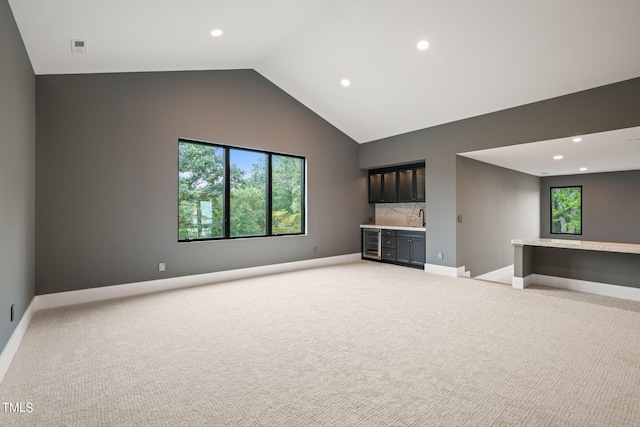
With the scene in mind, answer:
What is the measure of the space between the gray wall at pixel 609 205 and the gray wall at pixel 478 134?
15.4ft

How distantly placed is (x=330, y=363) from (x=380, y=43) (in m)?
4.15

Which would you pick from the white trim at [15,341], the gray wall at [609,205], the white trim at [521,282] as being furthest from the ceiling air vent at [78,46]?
the gray wall at [609,205]

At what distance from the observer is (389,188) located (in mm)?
7219

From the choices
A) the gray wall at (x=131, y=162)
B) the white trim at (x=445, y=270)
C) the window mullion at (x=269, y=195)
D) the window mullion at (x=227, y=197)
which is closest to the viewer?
the gray wall at (x=131, y=162)

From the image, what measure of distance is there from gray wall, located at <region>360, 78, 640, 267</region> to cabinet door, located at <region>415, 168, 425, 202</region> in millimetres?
341

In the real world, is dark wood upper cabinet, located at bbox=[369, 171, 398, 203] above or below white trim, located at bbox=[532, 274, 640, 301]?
above

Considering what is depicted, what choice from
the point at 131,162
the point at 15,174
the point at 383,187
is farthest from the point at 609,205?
the point at 15,174

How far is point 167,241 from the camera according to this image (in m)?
4.77

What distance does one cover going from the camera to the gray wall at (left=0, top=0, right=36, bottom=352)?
2.44 metres

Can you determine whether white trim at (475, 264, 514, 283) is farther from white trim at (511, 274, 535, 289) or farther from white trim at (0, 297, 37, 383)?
white trim at (0, 297, 37, 383)

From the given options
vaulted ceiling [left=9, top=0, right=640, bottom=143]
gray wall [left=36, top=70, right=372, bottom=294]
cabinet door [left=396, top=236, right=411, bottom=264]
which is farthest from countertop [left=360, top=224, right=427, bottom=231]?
vaulted ceiling [left=9, top=0, right=640, bottom=143]

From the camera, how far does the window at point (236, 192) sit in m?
5.09

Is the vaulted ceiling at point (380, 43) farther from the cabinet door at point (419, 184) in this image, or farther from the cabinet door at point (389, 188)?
the cabinet door at point (389, 188)

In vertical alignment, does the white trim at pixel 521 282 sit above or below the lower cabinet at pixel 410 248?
below
